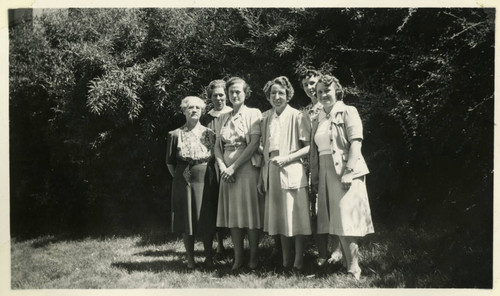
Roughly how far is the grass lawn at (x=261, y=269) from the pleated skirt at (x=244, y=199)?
1.54 ft

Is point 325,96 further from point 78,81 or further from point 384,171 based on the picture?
point 78,81

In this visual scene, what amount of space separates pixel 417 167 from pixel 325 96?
1.48 m

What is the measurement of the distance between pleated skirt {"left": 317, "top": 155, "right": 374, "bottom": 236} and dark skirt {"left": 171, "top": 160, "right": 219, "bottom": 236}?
3.65ft

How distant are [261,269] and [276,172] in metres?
0.94

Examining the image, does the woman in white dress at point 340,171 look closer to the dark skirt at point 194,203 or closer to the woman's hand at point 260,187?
the woman's hand at point 260,187

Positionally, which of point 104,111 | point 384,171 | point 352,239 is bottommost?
point 352,239

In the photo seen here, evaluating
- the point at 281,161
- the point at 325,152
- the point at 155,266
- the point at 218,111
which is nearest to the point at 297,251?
the point at 281,161

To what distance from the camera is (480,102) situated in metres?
4.77

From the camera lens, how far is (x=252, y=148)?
4887 mm

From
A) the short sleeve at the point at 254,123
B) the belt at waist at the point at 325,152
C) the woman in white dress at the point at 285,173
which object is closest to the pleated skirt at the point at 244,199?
the woman in white dress at the point at 285,173

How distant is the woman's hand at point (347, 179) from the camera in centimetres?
442

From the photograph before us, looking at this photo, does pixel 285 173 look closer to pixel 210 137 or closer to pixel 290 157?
pixel 290 157

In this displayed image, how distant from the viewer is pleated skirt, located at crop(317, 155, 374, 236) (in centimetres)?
444
